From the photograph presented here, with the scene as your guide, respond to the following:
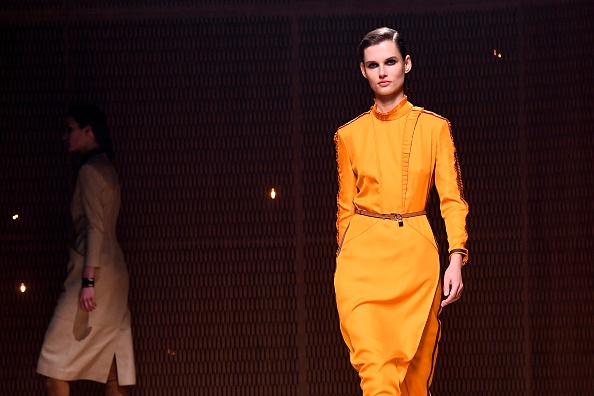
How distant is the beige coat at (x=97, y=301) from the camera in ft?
17.7

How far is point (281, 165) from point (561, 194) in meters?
1.45

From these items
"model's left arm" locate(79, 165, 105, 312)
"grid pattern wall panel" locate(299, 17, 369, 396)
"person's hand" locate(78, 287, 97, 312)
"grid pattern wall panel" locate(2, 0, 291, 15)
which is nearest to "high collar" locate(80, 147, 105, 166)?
"model's left arm" locate(79, 165, 105, 312)

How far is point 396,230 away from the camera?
15.0ft

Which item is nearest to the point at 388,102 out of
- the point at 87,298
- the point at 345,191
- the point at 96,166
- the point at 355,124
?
the point at 355,124

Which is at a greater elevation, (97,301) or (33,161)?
(33,161)

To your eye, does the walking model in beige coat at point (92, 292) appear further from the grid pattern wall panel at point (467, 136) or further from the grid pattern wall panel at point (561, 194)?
the grid pattern wall panel at point (561, 194)

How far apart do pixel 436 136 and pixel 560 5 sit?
1.86 metres

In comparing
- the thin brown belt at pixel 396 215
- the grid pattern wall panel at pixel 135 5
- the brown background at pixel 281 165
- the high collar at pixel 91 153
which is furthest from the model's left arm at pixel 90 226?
the thin brown belt at pixel 396 215

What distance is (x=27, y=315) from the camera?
6227mm

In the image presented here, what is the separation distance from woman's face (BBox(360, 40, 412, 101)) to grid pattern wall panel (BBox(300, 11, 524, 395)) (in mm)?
1468

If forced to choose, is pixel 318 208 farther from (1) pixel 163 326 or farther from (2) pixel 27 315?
(2) pixel 27 315

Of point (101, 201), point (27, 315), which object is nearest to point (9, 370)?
point (27, 315)

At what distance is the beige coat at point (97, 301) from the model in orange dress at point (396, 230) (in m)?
1.28

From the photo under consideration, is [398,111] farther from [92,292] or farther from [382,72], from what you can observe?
[92,292]
